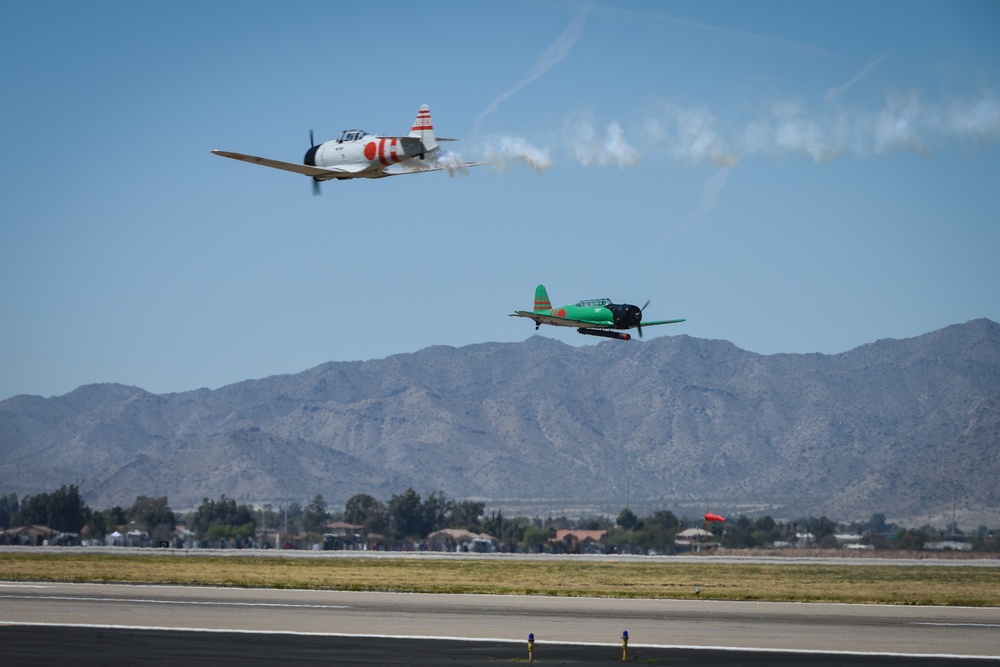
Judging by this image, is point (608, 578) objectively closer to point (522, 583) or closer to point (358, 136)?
point (522, 583)

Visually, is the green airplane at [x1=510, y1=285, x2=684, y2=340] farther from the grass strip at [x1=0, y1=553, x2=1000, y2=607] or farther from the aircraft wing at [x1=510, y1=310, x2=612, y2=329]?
the grass strip at [x1=0, y1=553, x2=1000, y2=607]

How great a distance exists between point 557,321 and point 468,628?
46595mm

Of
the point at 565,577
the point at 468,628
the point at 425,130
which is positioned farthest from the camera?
the point at 565,577

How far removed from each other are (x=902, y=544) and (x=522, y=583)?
4412 inches

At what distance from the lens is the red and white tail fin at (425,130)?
2477 inches

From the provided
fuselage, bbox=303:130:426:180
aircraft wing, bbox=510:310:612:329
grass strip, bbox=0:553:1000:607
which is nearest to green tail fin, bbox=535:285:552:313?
aircraft wing, bbox=510:310:612:329

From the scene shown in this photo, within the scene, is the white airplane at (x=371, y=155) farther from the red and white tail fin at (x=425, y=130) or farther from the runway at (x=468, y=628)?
the runway at (x=468, y=628)

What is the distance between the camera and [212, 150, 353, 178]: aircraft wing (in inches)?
2488

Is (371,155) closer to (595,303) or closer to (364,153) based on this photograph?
(364,153)

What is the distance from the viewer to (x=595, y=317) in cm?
8794

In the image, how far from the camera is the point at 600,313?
288 feet

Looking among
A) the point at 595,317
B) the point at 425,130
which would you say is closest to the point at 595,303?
the point at 595,317

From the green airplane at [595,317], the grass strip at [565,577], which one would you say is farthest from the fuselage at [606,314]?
the grass strip at [565,577]

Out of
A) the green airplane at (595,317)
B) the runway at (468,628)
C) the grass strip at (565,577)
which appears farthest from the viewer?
the green airplane at (595,317)
